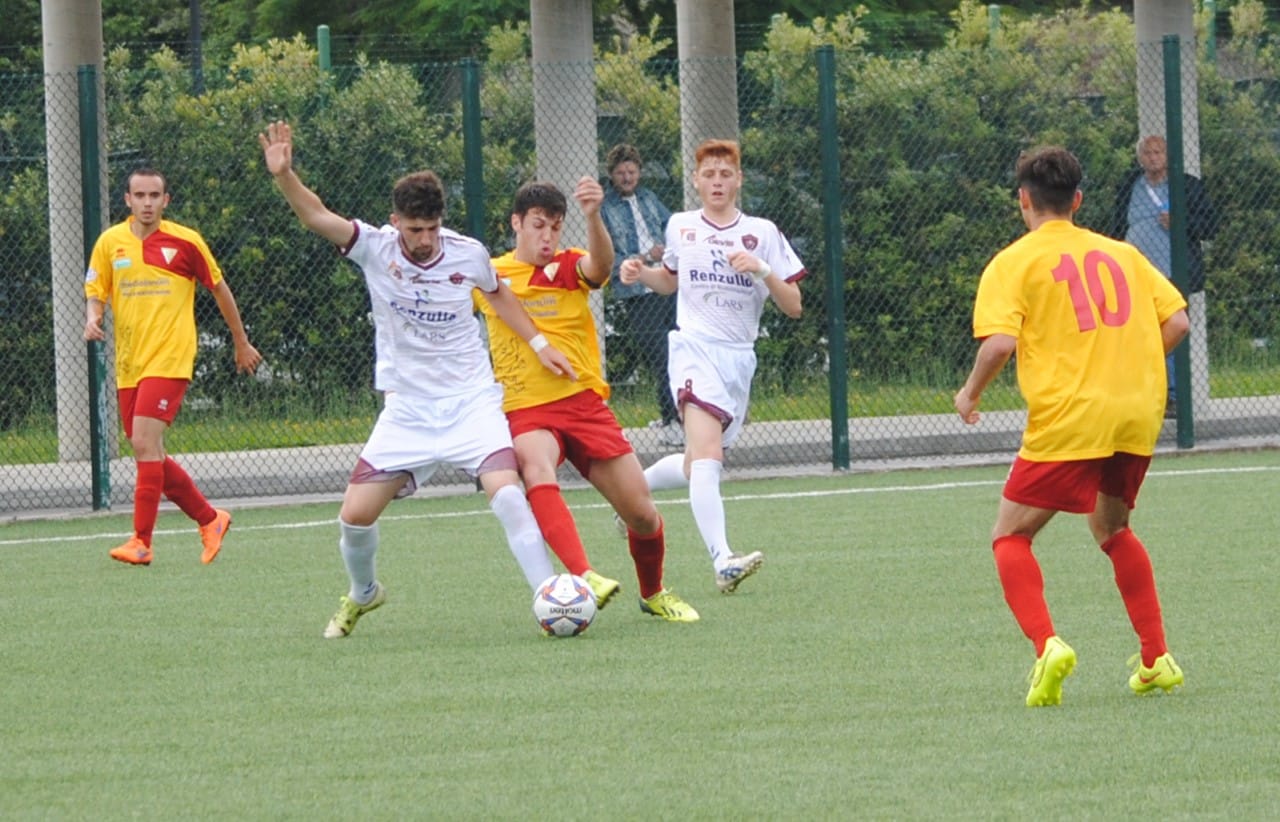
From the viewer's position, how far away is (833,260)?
14031mm

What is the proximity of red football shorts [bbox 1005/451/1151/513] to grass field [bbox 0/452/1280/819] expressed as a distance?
0.56 meters

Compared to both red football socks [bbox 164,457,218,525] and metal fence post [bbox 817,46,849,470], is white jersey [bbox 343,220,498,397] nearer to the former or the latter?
red football socks [bbox 164,457,218,525]

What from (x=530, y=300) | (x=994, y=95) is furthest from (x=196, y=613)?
(x=994, y=95)

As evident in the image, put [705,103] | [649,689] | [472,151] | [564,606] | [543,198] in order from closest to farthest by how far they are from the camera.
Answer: [649,689]
[564,606]
[543,198]
[472,151]
[705,103]

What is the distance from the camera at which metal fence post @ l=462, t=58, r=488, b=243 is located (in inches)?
530

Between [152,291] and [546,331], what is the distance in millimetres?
2821

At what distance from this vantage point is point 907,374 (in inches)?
616

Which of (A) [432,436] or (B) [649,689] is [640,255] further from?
(B) [649,689]

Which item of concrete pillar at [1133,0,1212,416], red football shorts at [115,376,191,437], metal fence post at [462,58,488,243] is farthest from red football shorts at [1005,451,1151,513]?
concrete pillar at [1133,0,1212,416]

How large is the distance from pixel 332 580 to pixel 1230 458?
6613mm

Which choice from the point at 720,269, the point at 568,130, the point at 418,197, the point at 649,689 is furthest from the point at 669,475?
the point at 568,130

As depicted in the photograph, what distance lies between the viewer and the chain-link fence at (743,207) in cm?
1411

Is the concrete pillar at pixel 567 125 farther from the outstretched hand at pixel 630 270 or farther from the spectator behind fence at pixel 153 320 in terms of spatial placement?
the outstretched hand at pixel 630 270

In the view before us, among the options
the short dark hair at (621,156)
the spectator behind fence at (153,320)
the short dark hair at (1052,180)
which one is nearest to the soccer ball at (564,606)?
the short dark hair at (1052,180)
